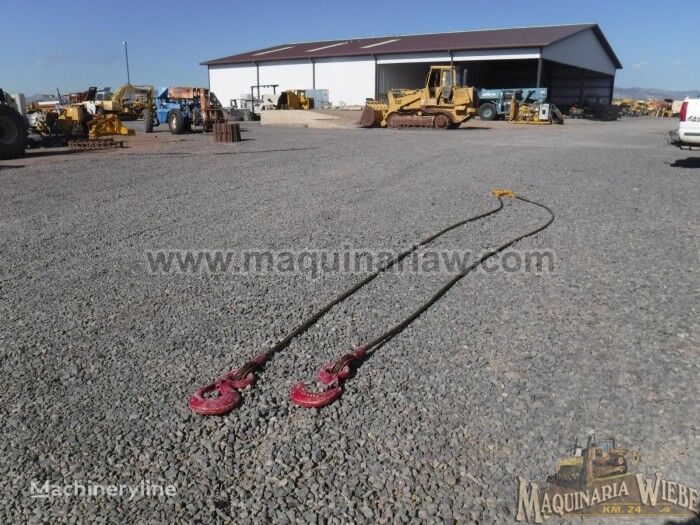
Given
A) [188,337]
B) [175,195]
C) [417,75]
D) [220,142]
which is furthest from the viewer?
[417,75]

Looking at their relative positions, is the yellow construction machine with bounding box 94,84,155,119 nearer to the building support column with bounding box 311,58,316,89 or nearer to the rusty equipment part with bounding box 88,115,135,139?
the rusty equipment part with bounding box 88,115,135,139

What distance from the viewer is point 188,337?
3.57 meters

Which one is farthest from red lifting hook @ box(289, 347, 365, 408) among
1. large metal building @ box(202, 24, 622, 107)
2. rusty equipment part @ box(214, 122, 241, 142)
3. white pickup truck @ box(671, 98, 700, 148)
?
large metal building @ box(202, 24, 622, 107)

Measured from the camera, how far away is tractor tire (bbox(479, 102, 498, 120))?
109ft

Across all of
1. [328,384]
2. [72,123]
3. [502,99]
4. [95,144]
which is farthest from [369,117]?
[328,384]

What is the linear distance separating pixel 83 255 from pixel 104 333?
1.99 meters

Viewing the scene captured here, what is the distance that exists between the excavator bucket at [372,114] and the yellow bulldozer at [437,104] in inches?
4.6

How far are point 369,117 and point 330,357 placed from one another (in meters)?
24.8

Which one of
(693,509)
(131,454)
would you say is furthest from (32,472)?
(693,509)

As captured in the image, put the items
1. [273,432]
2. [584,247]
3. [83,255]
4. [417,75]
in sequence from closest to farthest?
[273,432]
[83,255]
[584,247]
[417,75]

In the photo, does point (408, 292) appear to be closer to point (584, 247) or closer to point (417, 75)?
point (584, 247)

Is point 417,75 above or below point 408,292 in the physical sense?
above

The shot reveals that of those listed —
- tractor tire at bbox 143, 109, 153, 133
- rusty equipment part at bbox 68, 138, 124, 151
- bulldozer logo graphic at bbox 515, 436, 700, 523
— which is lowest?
bulldozer logo graphic at bbox 515, 436, 700, 523

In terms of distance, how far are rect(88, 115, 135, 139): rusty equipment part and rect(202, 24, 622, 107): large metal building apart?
82.8ft
